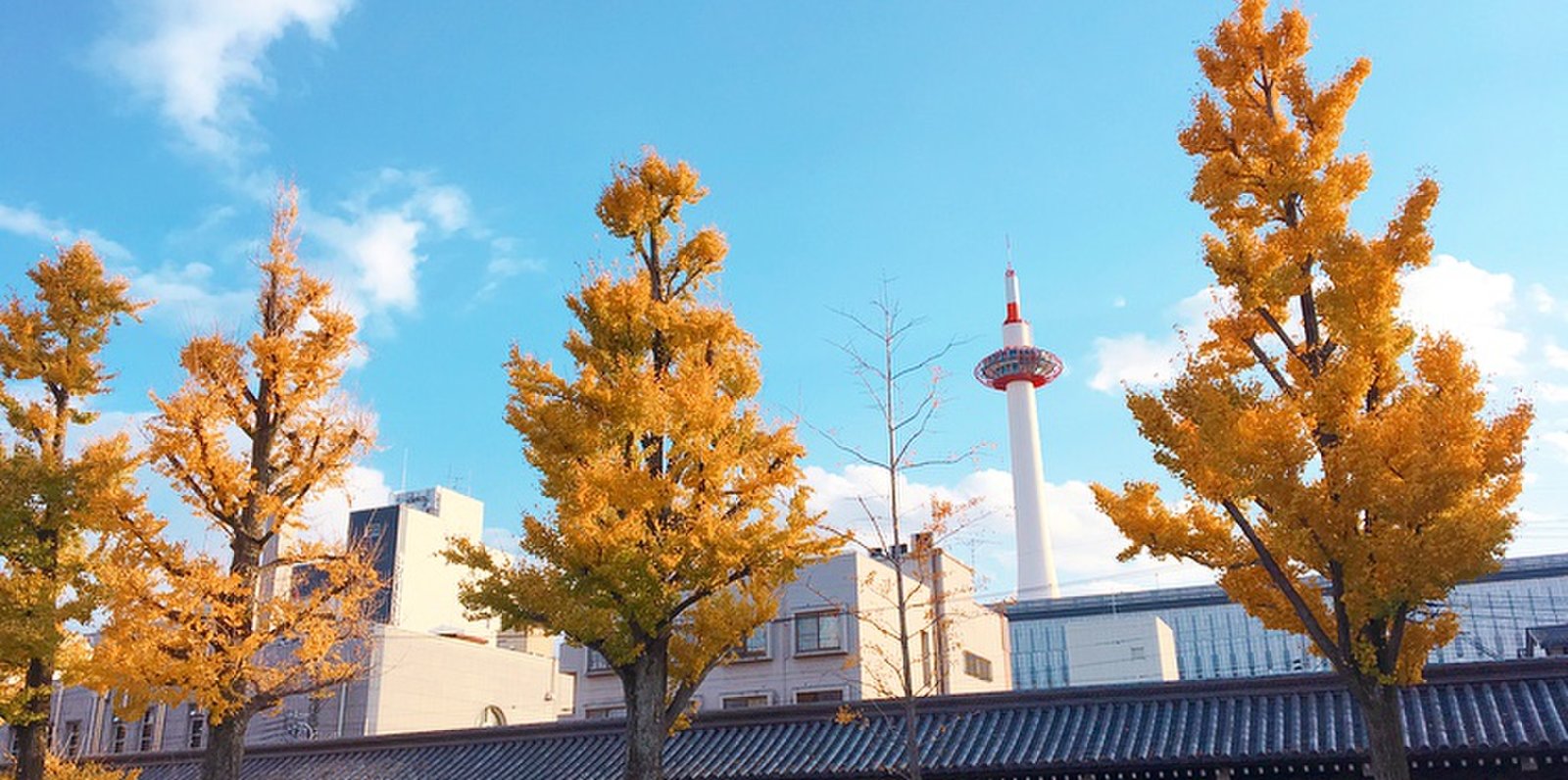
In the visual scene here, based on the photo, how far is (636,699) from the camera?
13.5 m

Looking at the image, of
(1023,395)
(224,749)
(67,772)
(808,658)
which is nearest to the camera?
(224,749)

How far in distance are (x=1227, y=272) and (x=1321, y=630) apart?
12.4 feet

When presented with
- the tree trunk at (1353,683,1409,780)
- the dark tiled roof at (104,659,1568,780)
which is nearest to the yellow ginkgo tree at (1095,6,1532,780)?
the tree trunk at (1353,683,1409,780)

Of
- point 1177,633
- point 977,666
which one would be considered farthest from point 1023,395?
point 977,666

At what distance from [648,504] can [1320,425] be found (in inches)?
281

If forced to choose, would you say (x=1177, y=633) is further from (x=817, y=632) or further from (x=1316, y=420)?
(x=1316, y=420)

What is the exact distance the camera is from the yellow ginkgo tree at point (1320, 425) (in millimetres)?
10531

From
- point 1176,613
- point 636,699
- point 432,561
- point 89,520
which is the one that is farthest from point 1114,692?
point 1176,613

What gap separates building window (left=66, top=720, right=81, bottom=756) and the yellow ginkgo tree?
37231 mm

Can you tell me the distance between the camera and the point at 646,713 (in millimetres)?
13398

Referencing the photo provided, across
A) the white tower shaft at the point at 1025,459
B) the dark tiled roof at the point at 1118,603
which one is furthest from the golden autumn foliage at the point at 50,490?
the dark tiled roof at the point at 1118,603

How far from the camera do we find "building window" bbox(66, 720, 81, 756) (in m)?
37.0

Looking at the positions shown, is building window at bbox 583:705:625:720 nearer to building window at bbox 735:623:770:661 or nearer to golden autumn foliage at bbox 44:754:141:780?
building window at bbox 735:623:770:661

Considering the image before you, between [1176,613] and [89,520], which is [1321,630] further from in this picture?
[1176,613]
